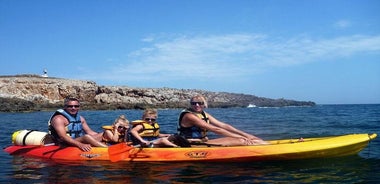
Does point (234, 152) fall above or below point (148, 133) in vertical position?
below

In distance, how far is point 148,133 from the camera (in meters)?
9.27

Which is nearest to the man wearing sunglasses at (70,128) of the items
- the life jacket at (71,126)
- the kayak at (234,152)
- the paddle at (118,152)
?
the life jacket at (71,126)

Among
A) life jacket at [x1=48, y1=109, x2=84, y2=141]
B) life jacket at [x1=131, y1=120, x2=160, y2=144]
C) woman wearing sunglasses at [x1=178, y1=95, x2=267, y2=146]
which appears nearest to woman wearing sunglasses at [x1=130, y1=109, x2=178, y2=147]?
life jacket at [x1=131, y1=120, x2=160, y2=144]

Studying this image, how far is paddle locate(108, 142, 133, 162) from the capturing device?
8484 mm

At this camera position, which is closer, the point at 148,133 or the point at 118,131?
the point at 148,133

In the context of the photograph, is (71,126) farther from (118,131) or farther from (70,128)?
(118,131)

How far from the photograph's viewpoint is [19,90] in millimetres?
51938

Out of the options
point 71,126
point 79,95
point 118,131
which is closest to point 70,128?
point 71,126

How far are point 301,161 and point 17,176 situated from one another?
229 inches

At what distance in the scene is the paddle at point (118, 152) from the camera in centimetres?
848

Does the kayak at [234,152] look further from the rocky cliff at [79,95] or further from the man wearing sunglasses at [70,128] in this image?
the rocky cliff at [79,95]

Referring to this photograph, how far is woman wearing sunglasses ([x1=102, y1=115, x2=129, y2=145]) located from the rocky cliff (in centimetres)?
3475

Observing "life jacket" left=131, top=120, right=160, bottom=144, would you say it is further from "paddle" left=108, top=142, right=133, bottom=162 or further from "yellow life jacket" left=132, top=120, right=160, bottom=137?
"paddle" left=108, top=142, right=133, bottom=162

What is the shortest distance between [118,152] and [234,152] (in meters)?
2.62
